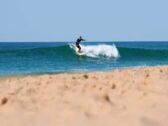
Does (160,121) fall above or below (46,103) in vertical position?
below

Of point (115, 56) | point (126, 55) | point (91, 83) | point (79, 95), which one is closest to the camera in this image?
point (79, 95)

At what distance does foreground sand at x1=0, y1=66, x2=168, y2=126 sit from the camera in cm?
553

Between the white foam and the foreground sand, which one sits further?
the white foam

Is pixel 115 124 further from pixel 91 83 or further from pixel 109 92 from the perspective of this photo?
pixel 91 83

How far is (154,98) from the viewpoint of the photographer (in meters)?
6.21

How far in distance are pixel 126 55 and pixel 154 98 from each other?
4055 centimetres

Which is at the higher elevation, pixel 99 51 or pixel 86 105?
pixel 99 51

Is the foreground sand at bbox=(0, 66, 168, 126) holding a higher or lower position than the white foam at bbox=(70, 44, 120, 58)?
lower

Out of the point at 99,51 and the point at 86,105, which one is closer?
the point at 86,105

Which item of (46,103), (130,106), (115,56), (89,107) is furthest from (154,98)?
(115,56)

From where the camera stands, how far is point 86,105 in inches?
232

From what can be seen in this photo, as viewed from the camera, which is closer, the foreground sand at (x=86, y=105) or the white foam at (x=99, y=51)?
the foreground sand at (x=86, y=105)

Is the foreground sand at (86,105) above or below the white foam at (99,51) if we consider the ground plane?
below

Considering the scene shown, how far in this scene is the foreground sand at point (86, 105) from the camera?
5527 mm
